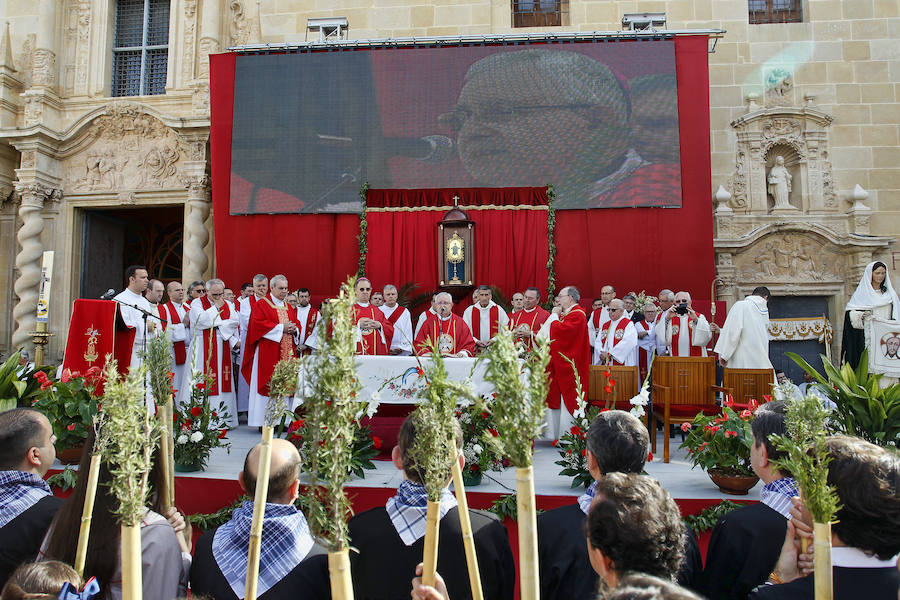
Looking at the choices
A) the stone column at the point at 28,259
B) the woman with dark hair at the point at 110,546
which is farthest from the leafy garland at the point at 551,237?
the stone column at the point at 28,259

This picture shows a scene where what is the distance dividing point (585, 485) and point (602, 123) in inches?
275

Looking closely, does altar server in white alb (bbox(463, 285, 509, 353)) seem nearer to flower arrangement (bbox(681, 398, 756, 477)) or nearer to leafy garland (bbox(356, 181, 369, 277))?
leafy garland (bbox(356, 181, 369, 277))

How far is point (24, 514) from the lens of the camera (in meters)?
2.20

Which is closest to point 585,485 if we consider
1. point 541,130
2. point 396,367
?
point 396,367

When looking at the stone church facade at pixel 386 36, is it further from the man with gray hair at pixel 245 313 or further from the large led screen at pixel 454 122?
the man with gray hair at pixel 245 313

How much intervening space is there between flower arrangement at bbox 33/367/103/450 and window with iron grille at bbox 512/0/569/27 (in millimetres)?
9781

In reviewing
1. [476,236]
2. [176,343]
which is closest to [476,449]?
[176,343]

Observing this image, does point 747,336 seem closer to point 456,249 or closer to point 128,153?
point 456,249

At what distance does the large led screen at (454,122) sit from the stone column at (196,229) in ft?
2.79

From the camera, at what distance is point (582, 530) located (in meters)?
2.12

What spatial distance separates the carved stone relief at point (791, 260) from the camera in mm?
9906

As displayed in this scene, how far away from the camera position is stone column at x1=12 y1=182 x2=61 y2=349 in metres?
10.8

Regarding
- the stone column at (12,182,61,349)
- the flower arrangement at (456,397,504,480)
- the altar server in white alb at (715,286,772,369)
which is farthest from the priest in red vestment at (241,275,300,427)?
the stone column at (12,182,61,349)

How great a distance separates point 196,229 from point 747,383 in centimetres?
889
